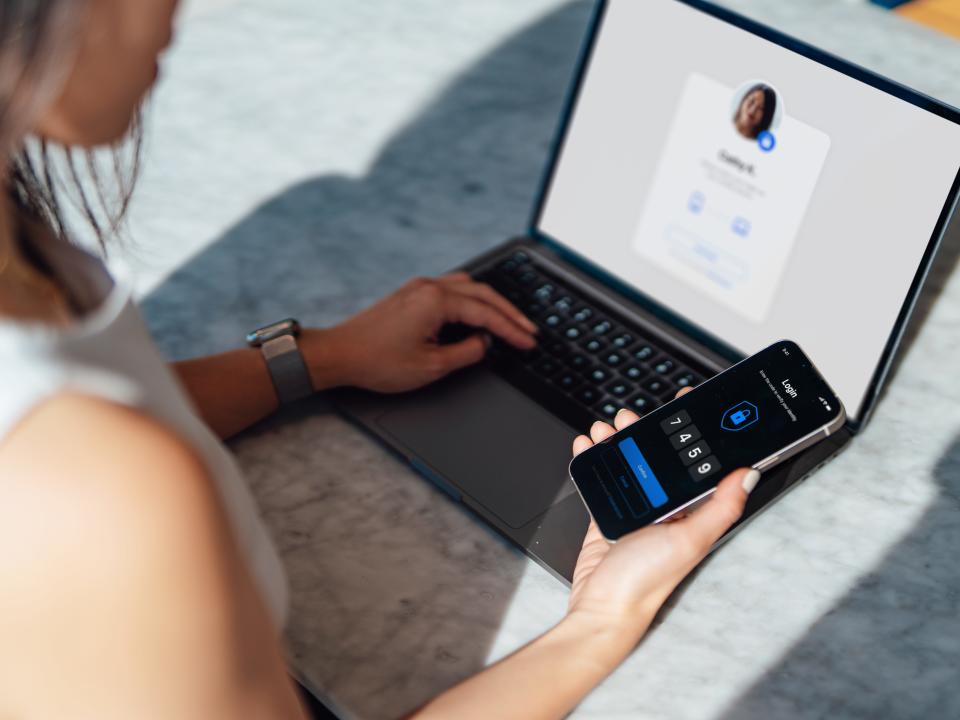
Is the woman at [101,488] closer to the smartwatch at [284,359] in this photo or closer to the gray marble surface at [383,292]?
the gray marble surface at [383,292]

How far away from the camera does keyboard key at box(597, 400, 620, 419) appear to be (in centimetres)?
86

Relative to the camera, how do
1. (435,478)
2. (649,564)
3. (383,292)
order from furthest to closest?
(383,292)
(435,478)
(649,564)

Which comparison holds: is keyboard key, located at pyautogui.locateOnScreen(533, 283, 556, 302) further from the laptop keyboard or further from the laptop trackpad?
the laptop trackpad

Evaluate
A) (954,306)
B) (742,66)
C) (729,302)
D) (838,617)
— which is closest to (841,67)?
(742,66)

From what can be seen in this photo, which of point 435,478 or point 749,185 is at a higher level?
point 749,185

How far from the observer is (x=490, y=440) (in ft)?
2.79

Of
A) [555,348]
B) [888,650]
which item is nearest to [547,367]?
[555,348]

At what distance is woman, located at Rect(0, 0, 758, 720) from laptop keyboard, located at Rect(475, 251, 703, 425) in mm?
338

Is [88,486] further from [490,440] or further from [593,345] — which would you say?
[593,345]

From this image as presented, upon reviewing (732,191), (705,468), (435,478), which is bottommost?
(435,478)

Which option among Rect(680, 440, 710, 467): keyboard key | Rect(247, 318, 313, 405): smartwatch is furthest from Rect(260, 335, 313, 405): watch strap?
Rect(680, 440, 710, 467): keyboard key

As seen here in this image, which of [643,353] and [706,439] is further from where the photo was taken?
[643,353]

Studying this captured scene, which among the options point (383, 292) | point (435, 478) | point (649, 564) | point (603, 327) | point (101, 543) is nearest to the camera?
point (101, 543)

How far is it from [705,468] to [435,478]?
217 mm
